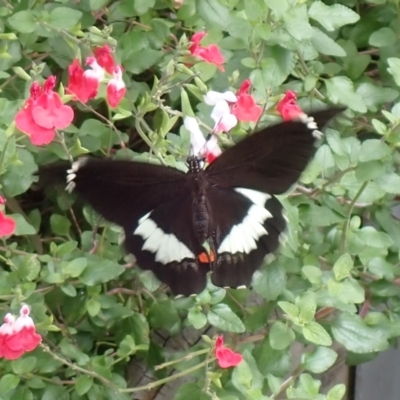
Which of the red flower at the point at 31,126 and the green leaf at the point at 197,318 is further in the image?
the green leaf at the point at 197,318

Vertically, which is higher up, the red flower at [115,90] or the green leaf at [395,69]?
the red flower at [115,90]

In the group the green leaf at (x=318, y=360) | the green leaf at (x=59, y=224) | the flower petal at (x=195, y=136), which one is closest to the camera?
the flower petal at (x=195, y=136)

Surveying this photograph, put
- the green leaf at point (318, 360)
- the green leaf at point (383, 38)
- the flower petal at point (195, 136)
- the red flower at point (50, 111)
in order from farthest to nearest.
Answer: the green leaf at point (383, 38) < the green leaf at point (318, 360) < the flower petal at point (195, 136) < the red flower at point (50, 111)

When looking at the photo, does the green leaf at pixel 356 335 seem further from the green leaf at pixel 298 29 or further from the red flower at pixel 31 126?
the red flower at pixel 31 126

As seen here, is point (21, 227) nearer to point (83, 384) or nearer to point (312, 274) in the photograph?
point (83, 384)

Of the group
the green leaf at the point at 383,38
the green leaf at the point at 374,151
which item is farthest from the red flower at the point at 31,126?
the green leaf at the point at 383,38

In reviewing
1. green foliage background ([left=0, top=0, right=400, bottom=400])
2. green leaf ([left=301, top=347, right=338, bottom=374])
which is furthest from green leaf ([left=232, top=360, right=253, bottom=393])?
green leaf ([left=301, top=347, right=338, bottom=374])

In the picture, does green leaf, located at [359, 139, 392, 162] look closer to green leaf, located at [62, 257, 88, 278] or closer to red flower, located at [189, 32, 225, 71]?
red flower, located at [189, 32, 225, 71]

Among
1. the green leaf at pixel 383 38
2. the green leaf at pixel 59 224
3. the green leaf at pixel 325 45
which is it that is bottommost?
the green leaf at pixel 59 224

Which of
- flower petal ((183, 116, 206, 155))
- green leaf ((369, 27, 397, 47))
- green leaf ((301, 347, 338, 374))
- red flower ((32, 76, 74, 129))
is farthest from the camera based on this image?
green leaf ((369, 27, 397, 47))
